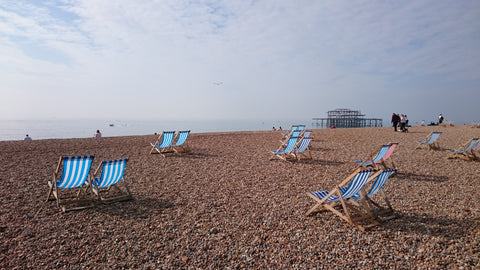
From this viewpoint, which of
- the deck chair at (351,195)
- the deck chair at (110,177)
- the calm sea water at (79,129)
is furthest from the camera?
the calm sea water at (79,129)

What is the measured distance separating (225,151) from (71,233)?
6.42 meters

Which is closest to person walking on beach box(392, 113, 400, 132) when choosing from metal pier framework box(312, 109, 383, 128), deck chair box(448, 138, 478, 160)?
deck chair box(448, 138, 478, 160)

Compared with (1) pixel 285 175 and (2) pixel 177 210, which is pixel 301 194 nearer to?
(1) pixel 285 175

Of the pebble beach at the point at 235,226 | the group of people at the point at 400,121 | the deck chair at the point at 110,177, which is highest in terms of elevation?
the group of people at the point at 400,121

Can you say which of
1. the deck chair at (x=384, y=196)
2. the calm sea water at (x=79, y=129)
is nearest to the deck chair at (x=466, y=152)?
the deck chair at (x=384, y=196)

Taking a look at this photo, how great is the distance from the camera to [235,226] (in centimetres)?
373

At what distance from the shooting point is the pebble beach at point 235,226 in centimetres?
296

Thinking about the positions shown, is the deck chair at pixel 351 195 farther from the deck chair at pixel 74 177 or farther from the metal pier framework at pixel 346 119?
the metal pier framework at pixel 346 119

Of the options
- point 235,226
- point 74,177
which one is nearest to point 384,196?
point 235,226

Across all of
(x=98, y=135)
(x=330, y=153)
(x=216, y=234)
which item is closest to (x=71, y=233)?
(x=216, y=234)

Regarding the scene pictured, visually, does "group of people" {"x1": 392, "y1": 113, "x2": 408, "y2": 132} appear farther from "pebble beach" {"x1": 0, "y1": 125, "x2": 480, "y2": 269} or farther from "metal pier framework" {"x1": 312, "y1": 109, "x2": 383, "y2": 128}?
"metal pier framework" {"x1": 312, "y1": 109, "x2": 383, "y2": 128}

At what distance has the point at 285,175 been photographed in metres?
6.41

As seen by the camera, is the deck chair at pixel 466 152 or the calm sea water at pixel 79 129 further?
the calm sea water at pixel 79 129

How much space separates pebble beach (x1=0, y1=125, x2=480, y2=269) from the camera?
117 inches
